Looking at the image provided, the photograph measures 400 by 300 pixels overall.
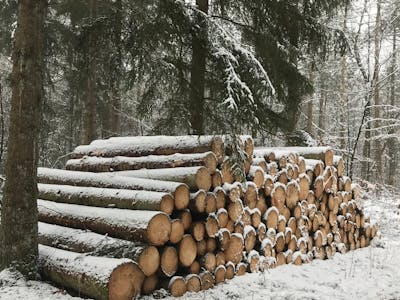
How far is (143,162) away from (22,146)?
196 cm

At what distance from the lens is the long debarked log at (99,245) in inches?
185

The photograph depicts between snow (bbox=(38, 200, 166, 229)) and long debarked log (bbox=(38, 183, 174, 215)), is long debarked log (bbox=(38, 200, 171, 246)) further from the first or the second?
long debarked log (bbox=(38, 183, 174, 215))

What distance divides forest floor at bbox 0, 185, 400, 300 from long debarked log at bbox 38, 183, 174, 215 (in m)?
1.07

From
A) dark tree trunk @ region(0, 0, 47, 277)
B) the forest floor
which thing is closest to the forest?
dark tree trunk @ region(0, 0, 47, 277)

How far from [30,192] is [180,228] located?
6.19 ft

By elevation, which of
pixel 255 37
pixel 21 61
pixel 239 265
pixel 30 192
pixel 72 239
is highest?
pixel 255 37

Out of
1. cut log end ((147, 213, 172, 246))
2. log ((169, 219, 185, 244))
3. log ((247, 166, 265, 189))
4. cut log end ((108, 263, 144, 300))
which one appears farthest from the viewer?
log ((247, 166, 265, 189))

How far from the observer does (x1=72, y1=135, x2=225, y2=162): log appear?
5.85 m

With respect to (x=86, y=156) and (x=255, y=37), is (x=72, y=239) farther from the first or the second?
(x=255, y=37)

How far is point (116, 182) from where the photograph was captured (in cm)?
604

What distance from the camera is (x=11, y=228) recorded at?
193 inches

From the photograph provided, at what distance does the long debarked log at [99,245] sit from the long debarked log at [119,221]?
9 centimetres

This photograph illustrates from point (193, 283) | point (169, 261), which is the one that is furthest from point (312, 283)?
point (169, 261)

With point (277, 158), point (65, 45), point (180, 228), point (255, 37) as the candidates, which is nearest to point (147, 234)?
point (180, 228)
